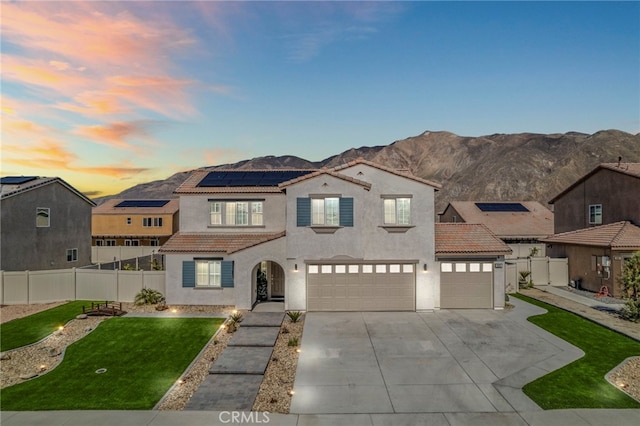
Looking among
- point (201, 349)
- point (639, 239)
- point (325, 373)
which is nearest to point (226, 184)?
point (201, 349)

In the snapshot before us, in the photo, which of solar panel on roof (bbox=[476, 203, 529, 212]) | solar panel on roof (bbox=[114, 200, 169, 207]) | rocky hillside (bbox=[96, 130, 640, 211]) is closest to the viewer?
solar panel on roof (bbox=[476, 203, 529, 212])

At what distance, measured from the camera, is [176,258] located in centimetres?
1956

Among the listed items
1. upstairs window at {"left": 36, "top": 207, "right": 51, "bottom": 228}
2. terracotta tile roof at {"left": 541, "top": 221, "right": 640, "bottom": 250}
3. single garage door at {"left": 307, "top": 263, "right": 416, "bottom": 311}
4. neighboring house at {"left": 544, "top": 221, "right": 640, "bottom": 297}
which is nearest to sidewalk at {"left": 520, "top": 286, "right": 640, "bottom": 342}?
neighboring house at {"left": 544, "top": 221, "right": 640, "bottom": 297}

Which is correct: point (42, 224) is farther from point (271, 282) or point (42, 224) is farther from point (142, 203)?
point (142, 203)

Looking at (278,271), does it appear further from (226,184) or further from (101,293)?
(101,293)

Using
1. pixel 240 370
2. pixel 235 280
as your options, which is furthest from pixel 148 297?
pixel 240 370

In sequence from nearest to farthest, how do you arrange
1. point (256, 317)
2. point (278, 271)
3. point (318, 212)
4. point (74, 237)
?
point (256, 317), point (318, 212), point (278, 271), point (74, 237)

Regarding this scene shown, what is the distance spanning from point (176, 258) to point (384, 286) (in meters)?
11.2

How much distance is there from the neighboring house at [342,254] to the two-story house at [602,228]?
8.94 metres

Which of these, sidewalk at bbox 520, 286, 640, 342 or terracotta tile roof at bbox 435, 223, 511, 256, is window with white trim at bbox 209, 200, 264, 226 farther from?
sidewalk at bbox 520, 286, 640, 342

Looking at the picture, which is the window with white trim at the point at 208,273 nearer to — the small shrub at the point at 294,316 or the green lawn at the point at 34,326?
the small shrub at the point at 294,316

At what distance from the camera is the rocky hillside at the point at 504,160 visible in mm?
94438

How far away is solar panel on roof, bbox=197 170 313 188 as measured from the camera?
868 inches

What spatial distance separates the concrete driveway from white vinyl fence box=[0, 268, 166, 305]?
10029 mm
